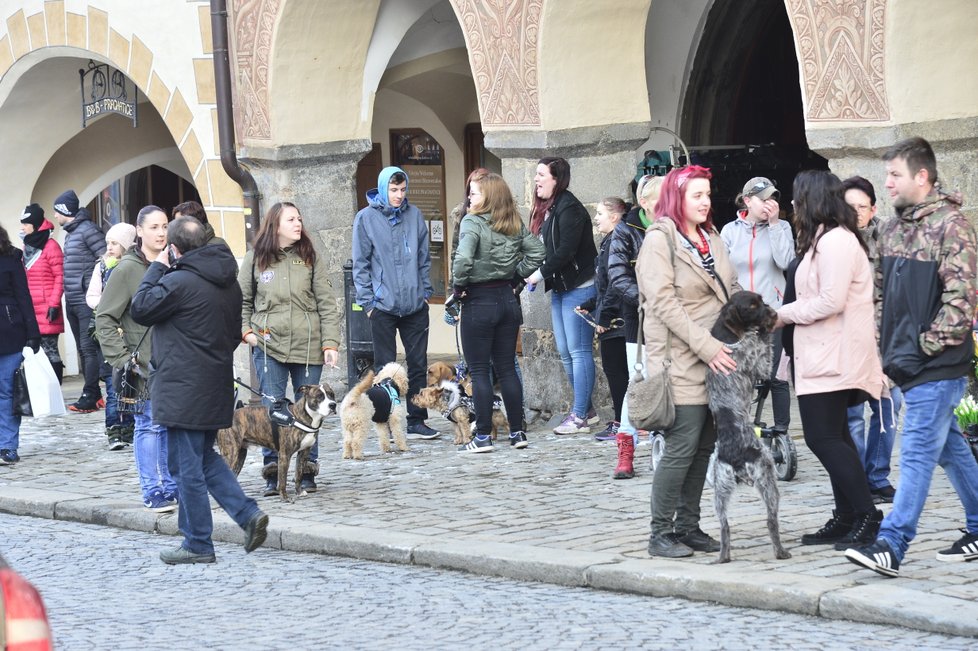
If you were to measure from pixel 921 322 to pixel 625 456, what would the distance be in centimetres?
301

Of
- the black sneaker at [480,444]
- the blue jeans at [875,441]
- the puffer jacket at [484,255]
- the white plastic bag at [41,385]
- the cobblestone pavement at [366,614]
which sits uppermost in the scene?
the puffer jacket at [484,255]

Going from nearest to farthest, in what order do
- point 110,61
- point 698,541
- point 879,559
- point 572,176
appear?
point 879,559 < point 698,541 < point 572,176 < point 110,61

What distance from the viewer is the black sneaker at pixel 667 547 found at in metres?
7.26

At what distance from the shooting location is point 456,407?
11250 millimetres

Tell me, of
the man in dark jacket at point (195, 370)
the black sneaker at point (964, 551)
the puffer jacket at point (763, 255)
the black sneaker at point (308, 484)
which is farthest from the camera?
the black sneaker at point (308, 484)

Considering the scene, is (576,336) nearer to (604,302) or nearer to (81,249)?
(604,302)

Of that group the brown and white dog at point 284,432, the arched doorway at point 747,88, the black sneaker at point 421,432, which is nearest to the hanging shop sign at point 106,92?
the arched doorway at point 747,88

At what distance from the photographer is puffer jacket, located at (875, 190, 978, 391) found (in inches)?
260

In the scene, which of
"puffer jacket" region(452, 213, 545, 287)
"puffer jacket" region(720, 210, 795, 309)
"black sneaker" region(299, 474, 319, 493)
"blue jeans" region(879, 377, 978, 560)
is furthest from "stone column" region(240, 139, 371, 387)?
"blue jeans" region(879, 377, 978, 560)

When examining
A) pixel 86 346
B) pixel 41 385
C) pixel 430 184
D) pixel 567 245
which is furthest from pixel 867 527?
pixel 430 184

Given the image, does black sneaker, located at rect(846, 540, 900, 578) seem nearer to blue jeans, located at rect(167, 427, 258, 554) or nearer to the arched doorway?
blue jeans, located at rect(167, 427, 258, 554)

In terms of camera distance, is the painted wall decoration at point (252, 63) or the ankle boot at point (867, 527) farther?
the painted wall decoration at point (252, 63)

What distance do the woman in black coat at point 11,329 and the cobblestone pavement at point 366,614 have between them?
11.2 ft

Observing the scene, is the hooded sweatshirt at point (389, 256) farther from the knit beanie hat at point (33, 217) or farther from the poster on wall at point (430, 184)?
the poster on wall at point (430, 184)
